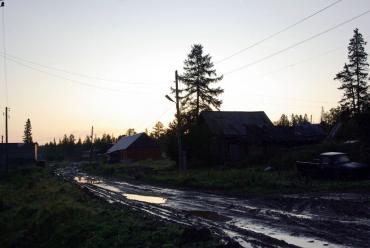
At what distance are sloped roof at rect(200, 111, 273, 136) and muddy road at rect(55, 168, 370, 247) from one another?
3008 centimetres

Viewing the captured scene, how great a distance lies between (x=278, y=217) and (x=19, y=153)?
8418cm

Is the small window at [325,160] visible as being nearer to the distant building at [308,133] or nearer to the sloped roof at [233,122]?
the sloped roof at [233,122]

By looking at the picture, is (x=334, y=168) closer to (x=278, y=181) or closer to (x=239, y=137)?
(x=278, y=181)

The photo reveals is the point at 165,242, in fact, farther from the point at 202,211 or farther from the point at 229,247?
the point at 202,211

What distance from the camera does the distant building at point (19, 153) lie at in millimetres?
89188

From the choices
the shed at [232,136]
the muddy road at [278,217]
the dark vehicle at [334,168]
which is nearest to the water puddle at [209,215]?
the muddy road at [278,217]

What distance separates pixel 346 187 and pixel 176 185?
1317 cm

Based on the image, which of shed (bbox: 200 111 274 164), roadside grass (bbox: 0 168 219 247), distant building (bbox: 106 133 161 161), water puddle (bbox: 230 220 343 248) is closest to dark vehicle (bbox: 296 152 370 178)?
roadside grass (bbox: 0 168 219 247)

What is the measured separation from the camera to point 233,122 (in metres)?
54.6

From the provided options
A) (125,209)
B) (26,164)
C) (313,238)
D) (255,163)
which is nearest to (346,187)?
(125,209)

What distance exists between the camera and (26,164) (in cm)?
8856

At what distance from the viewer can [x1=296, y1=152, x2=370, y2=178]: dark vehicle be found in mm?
25734

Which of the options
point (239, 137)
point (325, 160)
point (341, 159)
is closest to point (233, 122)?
point (239, 137)

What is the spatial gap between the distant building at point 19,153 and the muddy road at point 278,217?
239 feet
